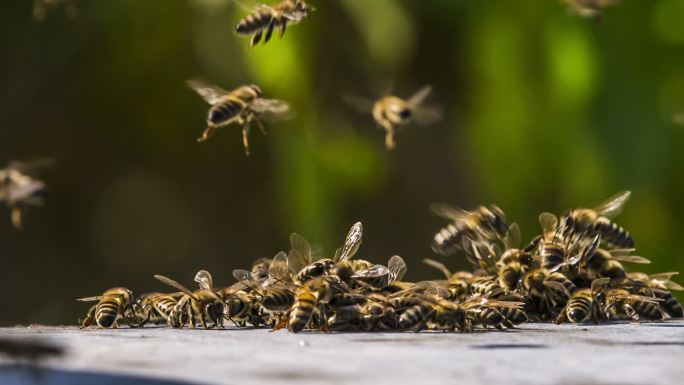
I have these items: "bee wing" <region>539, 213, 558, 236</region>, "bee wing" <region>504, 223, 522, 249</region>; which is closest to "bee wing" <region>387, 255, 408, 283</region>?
"bee wing" <region>504, 223, 522, 249</region>

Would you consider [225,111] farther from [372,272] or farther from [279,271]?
[372,272]

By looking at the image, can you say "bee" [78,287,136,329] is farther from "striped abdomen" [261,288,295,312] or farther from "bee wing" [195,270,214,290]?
"striped abdomen" [261,288,295,312]

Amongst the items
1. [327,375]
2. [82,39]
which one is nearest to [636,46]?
[82,39]

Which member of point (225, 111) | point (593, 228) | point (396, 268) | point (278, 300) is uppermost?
point (225, 111)

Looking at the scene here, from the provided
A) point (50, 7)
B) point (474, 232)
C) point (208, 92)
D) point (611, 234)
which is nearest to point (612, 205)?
point (611, 234)

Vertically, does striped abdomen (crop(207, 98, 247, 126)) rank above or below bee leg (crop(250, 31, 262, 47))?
below

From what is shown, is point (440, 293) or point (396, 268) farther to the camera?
point (396, 268)

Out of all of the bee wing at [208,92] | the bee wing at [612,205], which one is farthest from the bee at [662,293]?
the bee wing at [208,92]
